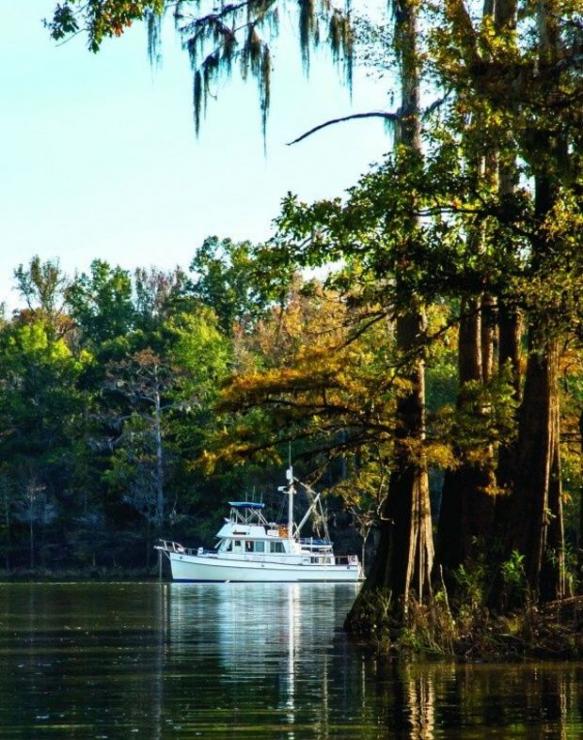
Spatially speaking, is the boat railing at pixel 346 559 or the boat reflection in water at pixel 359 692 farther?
the boat railing at pixel 346 559

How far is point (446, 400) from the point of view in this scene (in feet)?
240

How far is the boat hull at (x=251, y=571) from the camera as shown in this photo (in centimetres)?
8019

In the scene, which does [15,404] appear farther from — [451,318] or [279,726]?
[279,726]

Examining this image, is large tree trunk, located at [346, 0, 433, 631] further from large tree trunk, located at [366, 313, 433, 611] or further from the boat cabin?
the boat cabin

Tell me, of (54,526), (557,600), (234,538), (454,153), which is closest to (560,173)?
(454,153)

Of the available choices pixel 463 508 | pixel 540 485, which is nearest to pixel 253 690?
pixel 540 485

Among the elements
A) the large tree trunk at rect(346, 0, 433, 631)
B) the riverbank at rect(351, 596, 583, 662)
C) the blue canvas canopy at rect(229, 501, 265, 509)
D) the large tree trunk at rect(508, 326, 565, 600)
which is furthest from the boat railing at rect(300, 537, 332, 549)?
the riverbank at rect(351, 596, 583, 662)

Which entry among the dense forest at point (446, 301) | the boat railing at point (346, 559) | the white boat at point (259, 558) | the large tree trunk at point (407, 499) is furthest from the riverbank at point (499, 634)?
the boat railing at point (346, 559)

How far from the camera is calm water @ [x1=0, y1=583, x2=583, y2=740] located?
51.8 ft

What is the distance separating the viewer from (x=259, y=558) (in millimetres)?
82375

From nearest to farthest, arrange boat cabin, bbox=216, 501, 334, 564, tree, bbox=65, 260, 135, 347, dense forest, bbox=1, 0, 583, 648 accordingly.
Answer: dense forest, bbox=1, 0, 583, 648, boat cabin, bbox=216, 501, 334, 564, tree, bbox=65, 260, 135, 347

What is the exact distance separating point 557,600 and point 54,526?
7046cm

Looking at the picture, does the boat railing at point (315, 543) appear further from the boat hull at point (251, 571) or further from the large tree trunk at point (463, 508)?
the large tree trunk at point (463, 508)

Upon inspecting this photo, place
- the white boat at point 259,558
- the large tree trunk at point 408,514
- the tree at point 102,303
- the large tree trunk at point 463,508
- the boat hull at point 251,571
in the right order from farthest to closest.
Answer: the tree at point 102,303 < the white boat at point 259,558 < the boat hull at point 251,571 < the large tree trunk at point 408,514 < the large tree trunk at point 463,508
